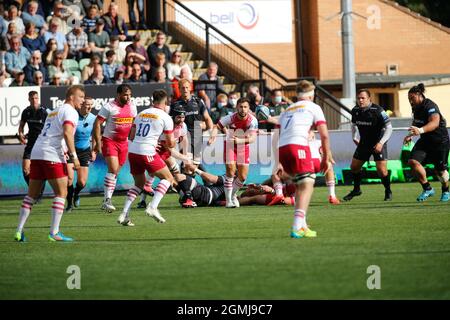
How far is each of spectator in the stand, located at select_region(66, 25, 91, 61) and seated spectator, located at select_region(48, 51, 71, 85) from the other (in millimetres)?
1107

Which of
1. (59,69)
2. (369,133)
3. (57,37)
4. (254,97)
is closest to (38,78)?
(59,69)

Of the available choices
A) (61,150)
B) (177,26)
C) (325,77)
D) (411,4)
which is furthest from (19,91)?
(411,4)

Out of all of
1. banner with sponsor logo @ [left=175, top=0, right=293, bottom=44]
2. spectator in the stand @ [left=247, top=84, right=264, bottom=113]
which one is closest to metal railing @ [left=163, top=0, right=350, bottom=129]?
banner with sponsor logo @ [left=175, top=0, right=293, bottom=44]

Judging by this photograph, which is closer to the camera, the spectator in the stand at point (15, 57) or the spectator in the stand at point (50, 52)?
the spectator in the stand at point (15, 57)

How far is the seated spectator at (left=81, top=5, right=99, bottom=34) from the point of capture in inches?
1147

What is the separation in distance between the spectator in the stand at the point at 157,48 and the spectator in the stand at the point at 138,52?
0.48ft

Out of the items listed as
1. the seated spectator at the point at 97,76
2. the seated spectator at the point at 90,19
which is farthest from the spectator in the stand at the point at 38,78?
the seated spectator at the point at 90,19

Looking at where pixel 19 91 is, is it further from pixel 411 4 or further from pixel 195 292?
pixel 411 4

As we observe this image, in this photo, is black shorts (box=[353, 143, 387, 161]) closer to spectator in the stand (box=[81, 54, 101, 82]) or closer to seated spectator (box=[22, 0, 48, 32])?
spectator in the stand (box=[81, 54, 101, 82])

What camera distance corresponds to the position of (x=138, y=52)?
2889 cm

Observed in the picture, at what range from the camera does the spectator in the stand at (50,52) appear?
27219 millimetres

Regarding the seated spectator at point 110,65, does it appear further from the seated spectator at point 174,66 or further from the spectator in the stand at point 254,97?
the spectator in the stand at point 254,97

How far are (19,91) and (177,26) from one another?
878 cm

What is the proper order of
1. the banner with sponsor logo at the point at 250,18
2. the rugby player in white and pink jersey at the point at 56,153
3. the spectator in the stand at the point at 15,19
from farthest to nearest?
the banner with sponsor logo at the point at 250,18 → the spectator in the stand at the point at 15,19 → the rugby player in white and pink jersey at the point at 56,153
